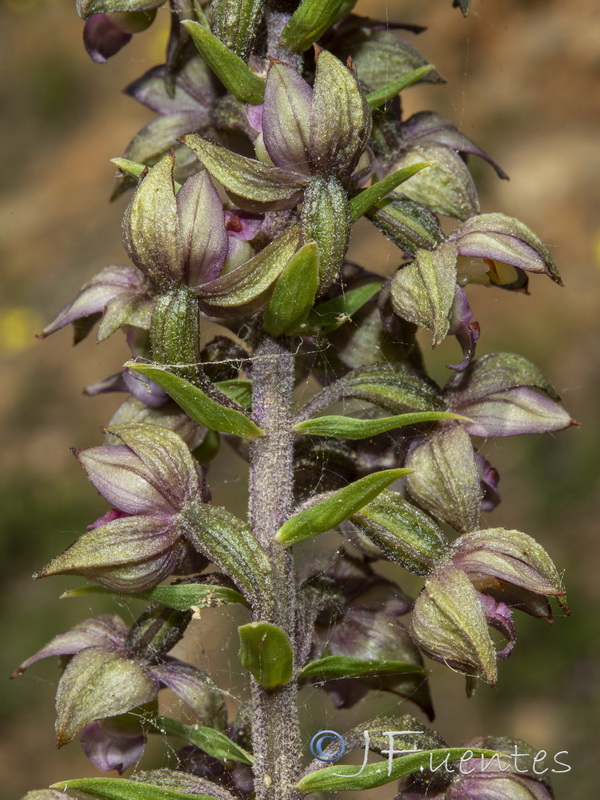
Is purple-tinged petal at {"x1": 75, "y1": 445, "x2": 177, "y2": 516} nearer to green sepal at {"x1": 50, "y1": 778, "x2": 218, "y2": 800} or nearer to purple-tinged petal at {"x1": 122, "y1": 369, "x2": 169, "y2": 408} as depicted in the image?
purple-tinged petal at {"x1": 122, "y1": 369, "x2": 169, "y2": 408}

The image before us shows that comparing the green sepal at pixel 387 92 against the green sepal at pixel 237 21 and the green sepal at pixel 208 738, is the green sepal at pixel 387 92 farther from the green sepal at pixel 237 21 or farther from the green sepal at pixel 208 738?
the green sepal at pixel 208 738

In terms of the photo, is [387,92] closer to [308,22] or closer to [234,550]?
[308,22]

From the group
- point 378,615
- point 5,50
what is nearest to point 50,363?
point 5,50

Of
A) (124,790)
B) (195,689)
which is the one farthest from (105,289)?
(124,790)

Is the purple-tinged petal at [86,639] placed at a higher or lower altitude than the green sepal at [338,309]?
lower

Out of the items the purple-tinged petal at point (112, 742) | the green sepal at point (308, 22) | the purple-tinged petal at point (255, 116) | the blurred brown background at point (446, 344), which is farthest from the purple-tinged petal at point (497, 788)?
the blurred brown background at point (446, 344)

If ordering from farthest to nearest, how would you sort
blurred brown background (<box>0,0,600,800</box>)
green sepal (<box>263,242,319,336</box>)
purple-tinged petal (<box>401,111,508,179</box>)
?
1. blurred brown background (<box>0,0,600,800</box>)
2. purple-tinged petal (<box>401,111,508,179</box>)
3. green sepal (<box>263,242,319,336</box>)

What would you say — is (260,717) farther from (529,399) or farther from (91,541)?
(529,399)

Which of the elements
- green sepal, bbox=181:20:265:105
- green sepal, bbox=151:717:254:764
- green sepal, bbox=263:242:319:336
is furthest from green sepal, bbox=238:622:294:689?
green sepal, bbox=181:20:265:105
